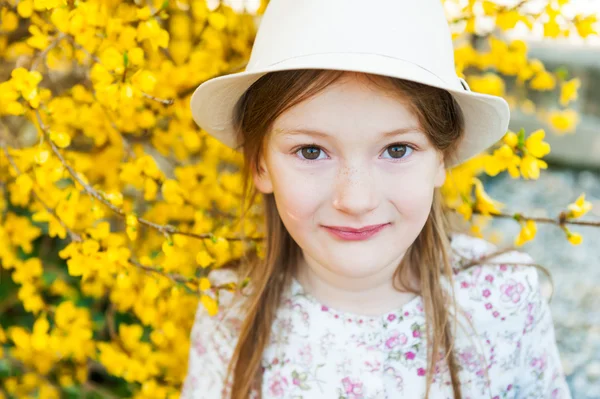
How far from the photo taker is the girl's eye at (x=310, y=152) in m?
1.21

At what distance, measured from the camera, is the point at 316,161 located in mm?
1201

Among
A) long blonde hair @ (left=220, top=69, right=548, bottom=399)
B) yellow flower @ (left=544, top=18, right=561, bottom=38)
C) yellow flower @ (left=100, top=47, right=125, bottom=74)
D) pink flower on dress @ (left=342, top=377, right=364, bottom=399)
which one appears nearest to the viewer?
long blonde hair @ (left=220, top=69, right=548, bottom=399)

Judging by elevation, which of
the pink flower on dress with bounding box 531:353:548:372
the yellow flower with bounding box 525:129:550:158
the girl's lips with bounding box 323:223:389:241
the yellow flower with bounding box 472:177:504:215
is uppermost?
the yellow flower with bounding box 525:129:550:158

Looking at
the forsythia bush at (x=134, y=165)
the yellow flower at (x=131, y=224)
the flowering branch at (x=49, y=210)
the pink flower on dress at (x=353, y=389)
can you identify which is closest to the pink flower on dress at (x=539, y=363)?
the forsythia bush at (x=134, y=165)

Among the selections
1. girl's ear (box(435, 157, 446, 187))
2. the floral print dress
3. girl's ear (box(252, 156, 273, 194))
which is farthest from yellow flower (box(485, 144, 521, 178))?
girl's ear (box(252, 156, 273, 194))

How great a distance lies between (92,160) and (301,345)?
88 centimetres

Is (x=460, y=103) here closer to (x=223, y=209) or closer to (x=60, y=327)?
(x=223, y=209)

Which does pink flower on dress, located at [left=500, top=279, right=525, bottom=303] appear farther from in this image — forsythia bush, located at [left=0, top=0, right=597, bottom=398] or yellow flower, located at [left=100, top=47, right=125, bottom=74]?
yellow flower, located at [left=100, top=47, right=125, bottom=74]

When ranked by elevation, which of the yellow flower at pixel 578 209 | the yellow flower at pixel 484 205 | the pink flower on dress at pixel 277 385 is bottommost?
the pink flower on dress at pixel 277 385

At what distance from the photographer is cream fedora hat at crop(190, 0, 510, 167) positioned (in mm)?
1081

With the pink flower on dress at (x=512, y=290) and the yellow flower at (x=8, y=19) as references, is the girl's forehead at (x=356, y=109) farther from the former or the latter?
the yellow flower at (x=8, y=19)

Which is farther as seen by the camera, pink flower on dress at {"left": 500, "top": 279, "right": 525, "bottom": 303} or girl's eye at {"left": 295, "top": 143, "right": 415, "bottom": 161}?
pink flower on dress at {"left": 500, "top": 279, "right": 525, "bottom": 303}

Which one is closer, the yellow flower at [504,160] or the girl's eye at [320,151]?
the girl's eye at [320,151]

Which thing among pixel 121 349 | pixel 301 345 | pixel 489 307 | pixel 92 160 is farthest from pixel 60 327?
pixel 489 307
